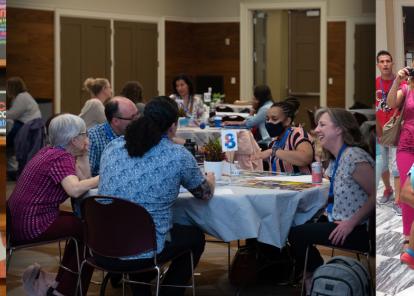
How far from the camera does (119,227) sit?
4.28 m

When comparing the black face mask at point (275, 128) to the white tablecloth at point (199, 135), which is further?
the white tablecloth at point (199, 135)

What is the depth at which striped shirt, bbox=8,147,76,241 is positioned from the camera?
4.76 meters

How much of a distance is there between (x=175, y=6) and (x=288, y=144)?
11.8 meters

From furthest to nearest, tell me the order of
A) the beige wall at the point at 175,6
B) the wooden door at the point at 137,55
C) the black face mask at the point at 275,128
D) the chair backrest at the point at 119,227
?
the wooden door at the point at 137,55
the beige wall at the point at 175,6
the black face mask at the point at 275,128
the chair backrest at the point at 119,227

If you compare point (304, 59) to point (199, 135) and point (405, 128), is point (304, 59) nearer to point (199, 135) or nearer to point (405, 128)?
point (199, 135)

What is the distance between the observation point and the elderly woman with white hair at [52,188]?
4.75m

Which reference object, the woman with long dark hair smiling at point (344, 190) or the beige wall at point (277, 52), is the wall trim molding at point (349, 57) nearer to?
the beige wall at point (277, 52)

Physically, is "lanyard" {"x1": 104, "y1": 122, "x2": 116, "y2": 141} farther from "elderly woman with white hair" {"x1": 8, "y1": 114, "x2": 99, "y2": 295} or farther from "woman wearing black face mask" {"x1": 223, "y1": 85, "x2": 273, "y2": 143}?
"woman wearing black face mask" {"x1": 223, "y1": 85, "x2": 273, "y2": 143}

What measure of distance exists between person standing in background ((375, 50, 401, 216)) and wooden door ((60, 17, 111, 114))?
459 inches

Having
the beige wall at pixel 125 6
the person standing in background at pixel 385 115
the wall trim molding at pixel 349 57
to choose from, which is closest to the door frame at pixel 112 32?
the beige wall at pixel 125 6

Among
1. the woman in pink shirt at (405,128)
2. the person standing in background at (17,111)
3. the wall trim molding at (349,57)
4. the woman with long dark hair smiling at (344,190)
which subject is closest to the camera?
the woman in pink shirt at (405,128)

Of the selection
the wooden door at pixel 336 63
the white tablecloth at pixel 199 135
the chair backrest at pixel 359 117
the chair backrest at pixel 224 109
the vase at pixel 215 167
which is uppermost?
the wooden door at pixel 336 63

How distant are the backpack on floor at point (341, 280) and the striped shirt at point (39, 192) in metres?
1.50

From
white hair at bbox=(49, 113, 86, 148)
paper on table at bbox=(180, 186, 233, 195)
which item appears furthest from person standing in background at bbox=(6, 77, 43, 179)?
paper on table at bbox=(180, 186, 233, 195)
